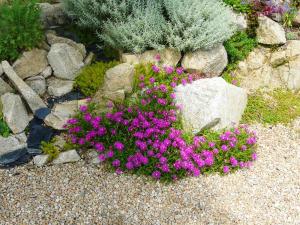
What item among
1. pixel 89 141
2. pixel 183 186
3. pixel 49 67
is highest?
pixel 49 67

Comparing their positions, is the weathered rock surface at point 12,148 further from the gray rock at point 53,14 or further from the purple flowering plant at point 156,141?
the gray rock at point 53,14

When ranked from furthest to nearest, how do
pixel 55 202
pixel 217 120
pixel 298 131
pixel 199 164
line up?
1. pixel 298 131
2. pixel 217 120
3. pixel 199 164
4. pixel 55 202

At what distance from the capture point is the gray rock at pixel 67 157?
18.5 feet

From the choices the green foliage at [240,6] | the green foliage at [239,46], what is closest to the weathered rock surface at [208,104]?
the green foliage at [239,46]

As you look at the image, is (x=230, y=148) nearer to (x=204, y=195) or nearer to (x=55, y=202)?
(x=204, y=195)

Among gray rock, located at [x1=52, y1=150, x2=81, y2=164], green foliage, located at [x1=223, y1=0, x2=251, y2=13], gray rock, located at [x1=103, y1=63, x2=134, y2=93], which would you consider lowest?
gray rock, located at [x1=52, y1=150, x2=81, y2=164]

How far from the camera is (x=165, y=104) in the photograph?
19.8 ft

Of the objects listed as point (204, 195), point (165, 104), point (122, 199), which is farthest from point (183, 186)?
point (165, 104)

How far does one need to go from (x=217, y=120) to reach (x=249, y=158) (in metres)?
0.70

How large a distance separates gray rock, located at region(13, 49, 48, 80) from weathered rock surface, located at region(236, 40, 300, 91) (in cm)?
343

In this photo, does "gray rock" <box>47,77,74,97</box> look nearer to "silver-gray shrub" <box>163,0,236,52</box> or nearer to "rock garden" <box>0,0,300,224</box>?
"rock garden" <box>0,0,300,224</box>

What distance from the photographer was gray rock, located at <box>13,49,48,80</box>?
6465 millimetres

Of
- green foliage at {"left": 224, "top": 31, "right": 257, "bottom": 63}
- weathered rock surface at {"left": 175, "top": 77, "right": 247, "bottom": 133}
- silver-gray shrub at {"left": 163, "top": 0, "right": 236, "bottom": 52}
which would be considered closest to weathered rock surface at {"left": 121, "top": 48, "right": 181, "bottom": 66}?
silver-gray shrub at {"left": 163, "top": 0, "right": 236, "bottom": 52}

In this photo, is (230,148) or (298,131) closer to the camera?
(230,148)
